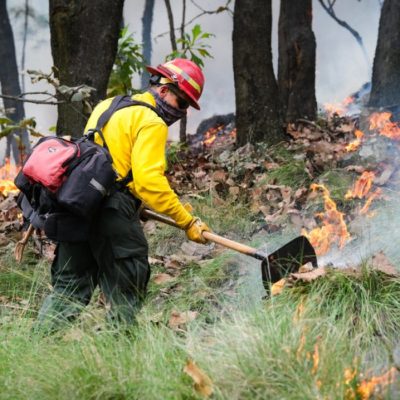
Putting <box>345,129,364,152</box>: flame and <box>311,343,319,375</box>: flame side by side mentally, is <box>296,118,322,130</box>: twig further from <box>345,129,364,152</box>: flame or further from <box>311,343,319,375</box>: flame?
<box>311,343,319,375</box>: flame

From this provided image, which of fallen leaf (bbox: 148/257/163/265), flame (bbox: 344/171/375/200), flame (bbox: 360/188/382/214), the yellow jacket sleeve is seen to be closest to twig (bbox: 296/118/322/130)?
flame (bbox: 344/171/375/200)

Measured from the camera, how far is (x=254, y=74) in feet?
29.5

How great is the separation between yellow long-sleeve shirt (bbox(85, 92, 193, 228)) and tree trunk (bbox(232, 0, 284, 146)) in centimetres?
464

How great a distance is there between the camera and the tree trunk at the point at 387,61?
927cm

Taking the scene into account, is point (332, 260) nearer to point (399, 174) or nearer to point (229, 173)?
point (399, 174)

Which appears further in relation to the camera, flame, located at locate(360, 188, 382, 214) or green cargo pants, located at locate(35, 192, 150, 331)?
flame, located at locate(360, 188, 382, 214)

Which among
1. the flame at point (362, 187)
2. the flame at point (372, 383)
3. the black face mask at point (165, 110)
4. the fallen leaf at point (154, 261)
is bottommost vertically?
the fallen leaf at point (154, 261)

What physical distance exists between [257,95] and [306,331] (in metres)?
5.90

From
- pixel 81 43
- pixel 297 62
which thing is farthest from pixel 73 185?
pixel 297 62

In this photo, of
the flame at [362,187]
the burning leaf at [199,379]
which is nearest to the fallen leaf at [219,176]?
the flame at [362,187]

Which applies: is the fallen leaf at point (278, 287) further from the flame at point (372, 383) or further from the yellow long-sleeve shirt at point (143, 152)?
the flame at point (372, 383)

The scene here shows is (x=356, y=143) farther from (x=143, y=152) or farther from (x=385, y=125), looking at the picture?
(x=143, y=152)

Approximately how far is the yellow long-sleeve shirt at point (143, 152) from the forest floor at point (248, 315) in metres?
0.70

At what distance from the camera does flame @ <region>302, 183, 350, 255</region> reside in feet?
17.6
